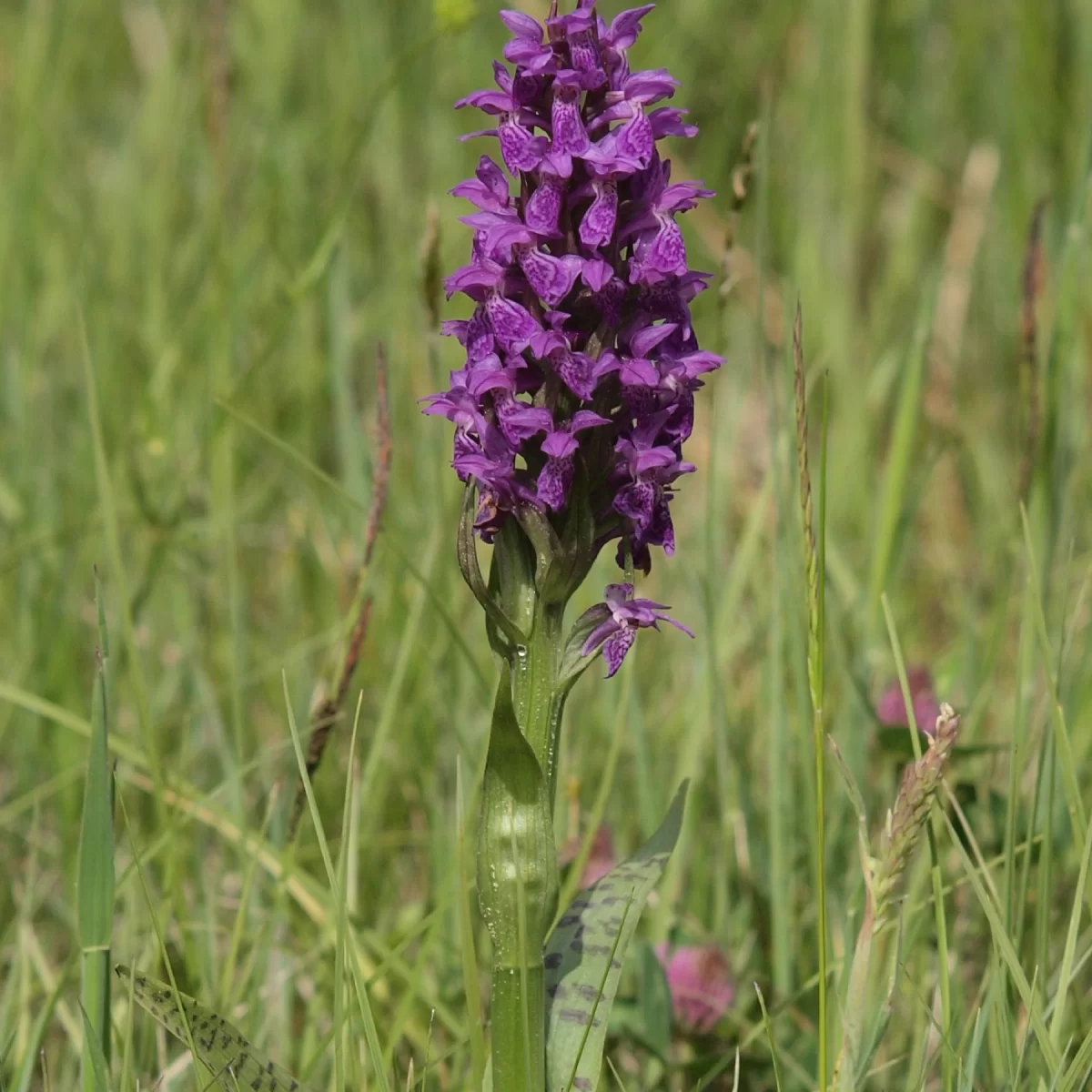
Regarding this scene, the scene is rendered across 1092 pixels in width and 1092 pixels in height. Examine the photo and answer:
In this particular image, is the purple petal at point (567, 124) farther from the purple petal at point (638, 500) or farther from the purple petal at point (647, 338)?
the purple petal at point (638, 500)

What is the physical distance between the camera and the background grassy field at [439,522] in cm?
276

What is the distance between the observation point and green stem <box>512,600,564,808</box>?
2.02m

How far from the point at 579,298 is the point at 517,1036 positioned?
1.04 m

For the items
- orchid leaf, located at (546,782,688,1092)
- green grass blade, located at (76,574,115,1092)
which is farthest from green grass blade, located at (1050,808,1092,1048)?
green grass blade, located at (76,574,115,1092)

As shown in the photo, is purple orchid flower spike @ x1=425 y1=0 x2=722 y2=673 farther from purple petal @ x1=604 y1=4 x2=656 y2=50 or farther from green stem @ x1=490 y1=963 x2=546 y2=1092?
green stem @ x1=490 y1=963 x2=546 y2=1092

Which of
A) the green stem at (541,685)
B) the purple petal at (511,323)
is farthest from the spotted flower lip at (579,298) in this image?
the green stem at (541,685)

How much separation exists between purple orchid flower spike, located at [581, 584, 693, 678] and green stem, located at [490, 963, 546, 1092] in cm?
45

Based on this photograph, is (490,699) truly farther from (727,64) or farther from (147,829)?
(727,64)

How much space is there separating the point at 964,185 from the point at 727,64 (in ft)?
4.83

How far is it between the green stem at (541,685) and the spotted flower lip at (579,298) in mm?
103

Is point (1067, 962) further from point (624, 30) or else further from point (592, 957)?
point (624, 30)

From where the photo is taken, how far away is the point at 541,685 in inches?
79.9

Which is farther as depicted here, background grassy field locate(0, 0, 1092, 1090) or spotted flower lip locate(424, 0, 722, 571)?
background grassy field locate(0, 0, 1092, 1090)

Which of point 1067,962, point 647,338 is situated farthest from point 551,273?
point 1067,962
